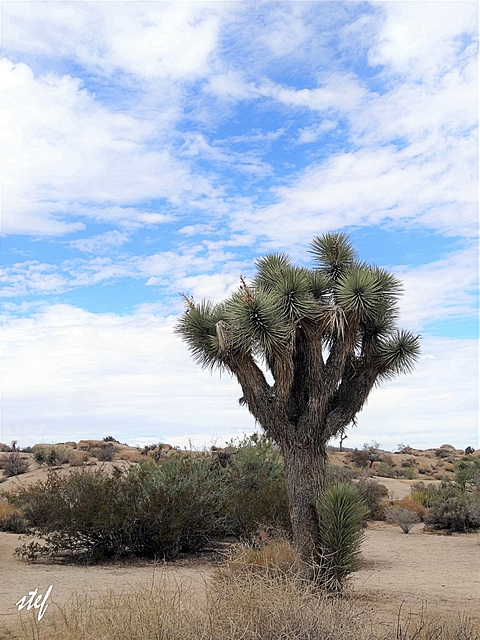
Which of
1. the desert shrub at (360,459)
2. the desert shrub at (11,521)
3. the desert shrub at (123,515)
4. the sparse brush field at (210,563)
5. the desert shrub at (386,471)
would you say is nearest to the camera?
the sparse brush field at (210,563)

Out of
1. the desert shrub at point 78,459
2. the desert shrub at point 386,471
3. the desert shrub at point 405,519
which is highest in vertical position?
the desert shrub at point 78,459

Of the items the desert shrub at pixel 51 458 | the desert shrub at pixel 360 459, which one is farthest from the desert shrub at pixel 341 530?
the desert shrub at pixel 360 459

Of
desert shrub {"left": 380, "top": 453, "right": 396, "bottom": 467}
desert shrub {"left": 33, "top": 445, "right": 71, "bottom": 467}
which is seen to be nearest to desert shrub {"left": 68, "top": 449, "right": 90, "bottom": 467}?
desert shrub {"left": 33, "top": 445, "right": 71, "bottom": 467}

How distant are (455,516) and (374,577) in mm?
10072

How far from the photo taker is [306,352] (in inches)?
472

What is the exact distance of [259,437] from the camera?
23.2m

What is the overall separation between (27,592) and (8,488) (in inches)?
859

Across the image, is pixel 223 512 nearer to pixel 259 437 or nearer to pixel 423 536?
pixel 259 437

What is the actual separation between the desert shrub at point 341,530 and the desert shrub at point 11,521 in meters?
12.3

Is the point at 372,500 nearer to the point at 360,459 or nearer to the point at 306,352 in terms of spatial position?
the point at 306,352

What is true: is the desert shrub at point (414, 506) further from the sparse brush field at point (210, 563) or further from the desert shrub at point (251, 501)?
the desert shrub at point (251, 501)

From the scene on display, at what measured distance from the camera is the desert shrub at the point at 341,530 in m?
10.4

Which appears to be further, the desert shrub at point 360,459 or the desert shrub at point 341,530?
the desert shrub at point 360,459
